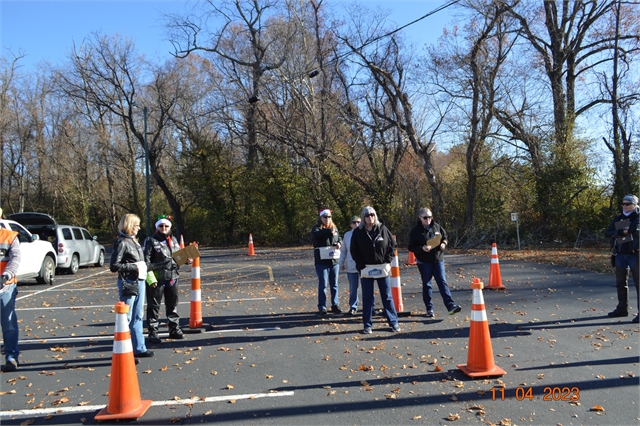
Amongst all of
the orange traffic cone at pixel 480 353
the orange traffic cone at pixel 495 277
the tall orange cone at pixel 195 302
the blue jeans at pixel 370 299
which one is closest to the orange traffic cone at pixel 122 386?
the tall orange cone at pixel 195 302

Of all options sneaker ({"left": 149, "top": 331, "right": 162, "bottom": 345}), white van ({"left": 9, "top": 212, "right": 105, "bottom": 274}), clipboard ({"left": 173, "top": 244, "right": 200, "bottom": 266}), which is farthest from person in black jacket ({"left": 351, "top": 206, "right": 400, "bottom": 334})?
white van ({"left": 9, "top": 212, "right": 105, "bottom": 274})

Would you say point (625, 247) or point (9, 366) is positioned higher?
point (625, 247)

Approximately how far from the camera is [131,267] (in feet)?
20.4

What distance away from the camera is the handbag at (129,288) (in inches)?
243

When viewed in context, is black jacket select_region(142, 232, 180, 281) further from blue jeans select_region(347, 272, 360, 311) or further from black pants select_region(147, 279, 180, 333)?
blue jeans select_region(347, 272, 360, 311)

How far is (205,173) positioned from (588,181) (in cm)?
2251

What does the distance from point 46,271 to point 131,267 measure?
950 centimetres

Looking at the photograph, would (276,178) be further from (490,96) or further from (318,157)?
(490,96)

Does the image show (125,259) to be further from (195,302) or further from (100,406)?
(195,302)

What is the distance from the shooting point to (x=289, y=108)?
3019cm

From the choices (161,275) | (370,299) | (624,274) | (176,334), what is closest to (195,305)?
(176,334)

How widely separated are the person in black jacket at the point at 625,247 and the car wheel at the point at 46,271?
44.6 feet

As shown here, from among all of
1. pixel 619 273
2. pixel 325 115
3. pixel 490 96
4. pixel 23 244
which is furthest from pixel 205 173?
pixel 619 273

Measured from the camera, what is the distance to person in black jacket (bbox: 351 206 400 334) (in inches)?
294
